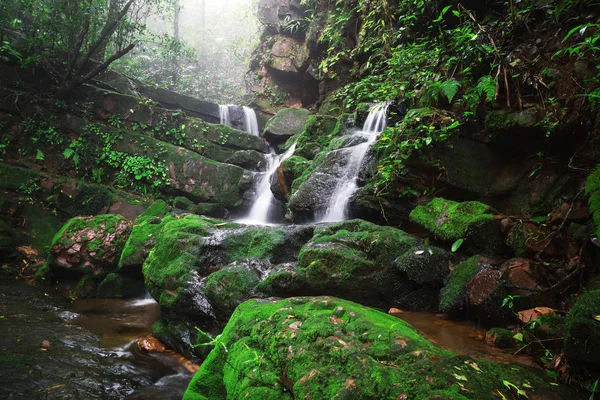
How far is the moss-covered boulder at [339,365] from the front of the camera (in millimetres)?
1874

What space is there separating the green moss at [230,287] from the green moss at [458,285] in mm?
2319

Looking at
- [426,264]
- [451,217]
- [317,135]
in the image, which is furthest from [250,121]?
[426,264]

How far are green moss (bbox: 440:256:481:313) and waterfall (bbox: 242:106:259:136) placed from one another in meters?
12.5

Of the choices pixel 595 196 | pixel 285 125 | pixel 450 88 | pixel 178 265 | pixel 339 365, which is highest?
pixel 450 88

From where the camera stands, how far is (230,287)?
4285 millimetres

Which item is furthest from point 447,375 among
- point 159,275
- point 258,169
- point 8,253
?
point 258,169

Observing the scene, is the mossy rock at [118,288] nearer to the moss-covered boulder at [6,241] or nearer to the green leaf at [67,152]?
the moss-covered boulder at [6,241]

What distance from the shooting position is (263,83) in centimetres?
1698

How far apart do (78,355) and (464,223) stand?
526 cm

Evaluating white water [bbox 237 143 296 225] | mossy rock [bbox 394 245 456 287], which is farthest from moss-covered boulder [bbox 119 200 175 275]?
mossy rock [bbox 394 245 456 287]

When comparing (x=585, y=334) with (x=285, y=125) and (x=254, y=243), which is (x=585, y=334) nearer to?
(x=254, y=243)

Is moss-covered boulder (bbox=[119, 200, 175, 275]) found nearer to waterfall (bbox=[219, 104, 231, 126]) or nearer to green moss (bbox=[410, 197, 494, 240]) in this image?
green moss (bbox=[410, 197, 494, 240])

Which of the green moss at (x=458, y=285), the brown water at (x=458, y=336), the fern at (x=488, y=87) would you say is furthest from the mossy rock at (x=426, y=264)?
the fern at (x=488, y=87)

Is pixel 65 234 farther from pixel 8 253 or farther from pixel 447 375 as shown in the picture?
pixel 447 375
